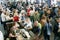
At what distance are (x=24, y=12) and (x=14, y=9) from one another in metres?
0.20

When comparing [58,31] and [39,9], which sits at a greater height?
[39,9]

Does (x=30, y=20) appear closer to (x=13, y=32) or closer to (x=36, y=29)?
(x=36, y=29)

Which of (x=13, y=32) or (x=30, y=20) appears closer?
(x=13, y=32)

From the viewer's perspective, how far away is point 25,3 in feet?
11.9

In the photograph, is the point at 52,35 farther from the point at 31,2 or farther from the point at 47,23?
the point at 31,2

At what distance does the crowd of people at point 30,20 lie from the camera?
3.54 m

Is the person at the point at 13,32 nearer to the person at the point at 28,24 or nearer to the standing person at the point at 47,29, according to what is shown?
the person at the point at 28,24

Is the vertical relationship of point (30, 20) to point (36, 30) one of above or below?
above

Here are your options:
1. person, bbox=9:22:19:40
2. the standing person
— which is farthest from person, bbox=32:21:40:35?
person, bbox=9:22:19:40

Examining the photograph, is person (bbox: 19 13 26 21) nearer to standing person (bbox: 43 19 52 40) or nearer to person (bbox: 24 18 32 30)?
person (bbox: 24 18 32 30)

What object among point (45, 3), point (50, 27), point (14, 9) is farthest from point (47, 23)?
point (14, 9)

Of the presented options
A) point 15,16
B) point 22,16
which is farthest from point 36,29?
point 15,16

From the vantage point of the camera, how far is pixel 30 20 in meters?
3.65

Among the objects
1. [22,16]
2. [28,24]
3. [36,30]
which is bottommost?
[36,30]
